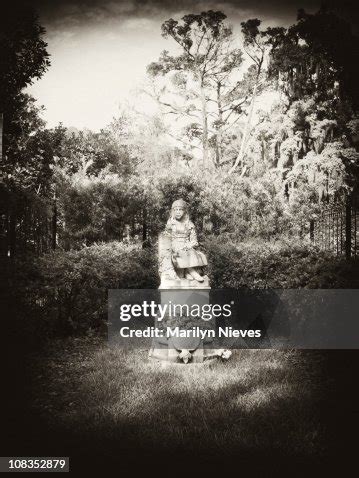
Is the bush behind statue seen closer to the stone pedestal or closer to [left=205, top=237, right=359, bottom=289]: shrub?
[left=205, top=237, right=359, bottom=289]: shrub

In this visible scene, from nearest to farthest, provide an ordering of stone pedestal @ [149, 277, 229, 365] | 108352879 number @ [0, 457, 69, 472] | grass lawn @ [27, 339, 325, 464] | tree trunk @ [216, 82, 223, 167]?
108352879 number @ [0, 457, 69, 472], grass lawn @ [27, 339, 325, 464], stone pedestal @ [149, 277, 229, 365], tree trunk @ [216, 82, 223, 167]

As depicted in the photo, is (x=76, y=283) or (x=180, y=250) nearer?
A: (x=180, y=250)

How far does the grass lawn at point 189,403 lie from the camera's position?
10.5 feet

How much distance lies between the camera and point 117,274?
7504 mm

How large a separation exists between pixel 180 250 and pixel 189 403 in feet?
7.15

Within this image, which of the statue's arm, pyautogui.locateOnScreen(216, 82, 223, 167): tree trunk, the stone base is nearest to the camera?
the stone base

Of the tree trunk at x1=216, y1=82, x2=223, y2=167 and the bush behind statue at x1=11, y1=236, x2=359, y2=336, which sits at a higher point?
the tree trunk at x1=216, y1=82, x2=223, y2=167

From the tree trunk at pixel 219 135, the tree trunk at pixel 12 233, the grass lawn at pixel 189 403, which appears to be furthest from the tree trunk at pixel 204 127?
the grass lawn at pixel 189 403

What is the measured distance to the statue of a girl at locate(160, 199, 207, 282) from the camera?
18.0 feet

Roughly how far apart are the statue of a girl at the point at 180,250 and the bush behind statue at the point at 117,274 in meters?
1.70

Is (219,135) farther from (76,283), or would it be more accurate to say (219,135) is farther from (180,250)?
(180,250)

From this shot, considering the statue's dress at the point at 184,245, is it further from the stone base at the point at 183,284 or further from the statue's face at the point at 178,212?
the stone base at the point at 183,284

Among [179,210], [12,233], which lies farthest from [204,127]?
[179,210]

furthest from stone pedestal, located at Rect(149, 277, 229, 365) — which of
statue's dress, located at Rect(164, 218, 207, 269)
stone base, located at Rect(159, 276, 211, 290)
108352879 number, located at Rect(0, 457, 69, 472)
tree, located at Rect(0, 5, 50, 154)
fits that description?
tree, located at Rect(0, 5, 50, 154)
